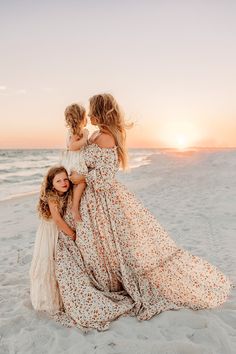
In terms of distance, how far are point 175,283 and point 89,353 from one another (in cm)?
111

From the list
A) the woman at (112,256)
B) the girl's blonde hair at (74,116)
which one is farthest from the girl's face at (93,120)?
the girl's blonde hair at (74,116)

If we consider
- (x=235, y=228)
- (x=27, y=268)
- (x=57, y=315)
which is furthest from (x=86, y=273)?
(x=235, y=228)

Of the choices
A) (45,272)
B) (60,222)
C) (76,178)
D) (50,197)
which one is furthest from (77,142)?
(45,272)

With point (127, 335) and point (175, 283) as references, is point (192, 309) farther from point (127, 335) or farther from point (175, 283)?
point (127, 335)

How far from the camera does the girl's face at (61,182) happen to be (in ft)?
11.7

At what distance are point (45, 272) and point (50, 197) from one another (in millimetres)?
703

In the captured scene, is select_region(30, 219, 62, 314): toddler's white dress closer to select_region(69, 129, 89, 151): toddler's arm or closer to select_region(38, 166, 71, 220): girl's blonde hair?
select_region(38, 166, 71, 220): girl's blonde hair

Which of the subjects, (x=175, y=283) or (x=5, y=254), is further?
(x=5, y=254)

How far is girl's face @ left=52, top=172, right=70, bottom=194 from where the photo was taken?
355 centimetres

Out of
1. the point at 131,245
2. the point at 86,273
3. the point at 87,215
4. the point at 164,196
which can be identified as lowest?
the point at 164,196

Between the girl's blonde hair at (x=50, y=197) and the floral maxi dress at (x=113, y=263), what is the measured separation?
0.12 meters

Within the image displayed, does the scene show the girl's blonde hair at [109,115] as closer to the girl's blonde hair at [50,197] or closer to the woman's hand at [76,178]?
the woman's hand at [76,178]

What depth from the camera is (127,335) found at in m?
3.10

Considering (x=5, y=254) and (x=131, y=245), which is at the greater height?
(x=131, y=245)
